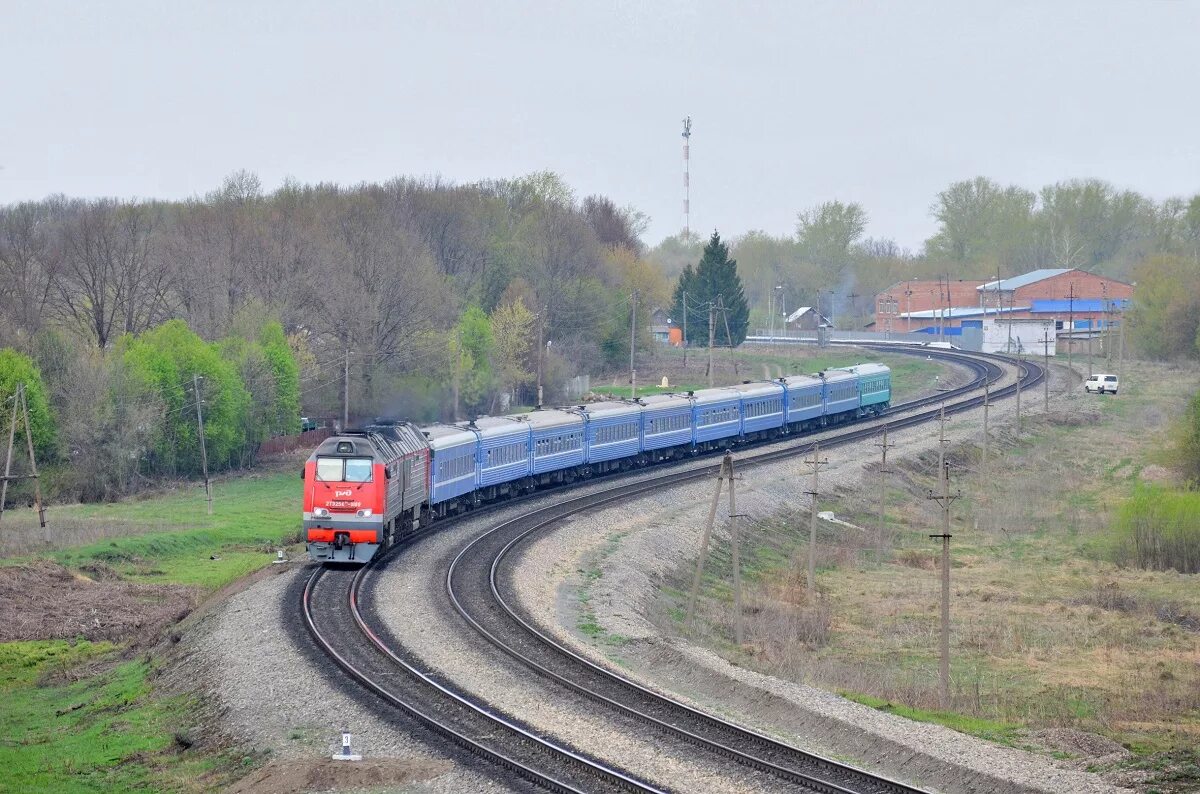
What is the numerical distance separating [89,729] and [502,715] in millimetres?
7162

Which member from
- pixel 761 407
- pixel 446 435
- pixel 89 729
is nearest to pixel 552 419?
pixel 446 435

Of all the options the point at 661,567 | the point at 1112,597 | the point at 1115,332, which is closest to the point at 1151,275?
the point at 1115,332

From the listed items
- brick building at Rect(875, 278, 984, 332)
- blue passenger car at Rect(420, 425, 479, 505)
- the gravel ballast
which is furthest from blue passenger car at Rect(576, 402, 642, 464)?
brick building at Rect(875, 278, 984, 332)

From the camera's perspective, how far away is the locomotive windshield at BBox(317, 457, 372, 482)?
102 feet

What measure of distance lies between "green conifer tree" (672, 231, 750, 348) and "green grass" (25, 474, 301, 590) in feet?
192

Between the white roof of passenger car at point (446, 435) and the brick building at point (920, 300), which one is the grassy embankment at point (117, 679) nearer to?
the white roof of passenger car at point (446, 435)

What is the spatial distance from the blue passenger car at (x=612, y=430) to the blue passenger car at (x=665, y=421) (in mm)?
652

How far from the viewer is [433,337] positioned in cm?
7306

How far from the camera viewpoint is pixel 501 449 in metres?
43.5

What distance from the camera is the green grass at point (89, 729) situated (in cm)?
1916

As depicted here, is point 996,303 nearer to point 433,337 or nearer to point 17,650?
point 433,337

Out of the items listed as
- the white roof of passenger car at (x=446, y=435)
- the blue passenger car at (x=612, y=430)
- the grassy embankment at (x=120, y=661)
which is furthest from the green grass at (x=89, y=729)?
the blue passenger car at (x=612, y=430)

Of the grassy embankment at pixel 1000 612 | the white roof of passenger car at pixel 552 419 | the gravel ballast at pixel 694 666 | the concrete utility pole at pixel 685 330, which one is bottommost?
the grassy embankment at pixel 1000 612

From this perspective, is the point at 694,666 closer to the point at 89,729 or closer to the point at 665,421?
the point at 89,729
